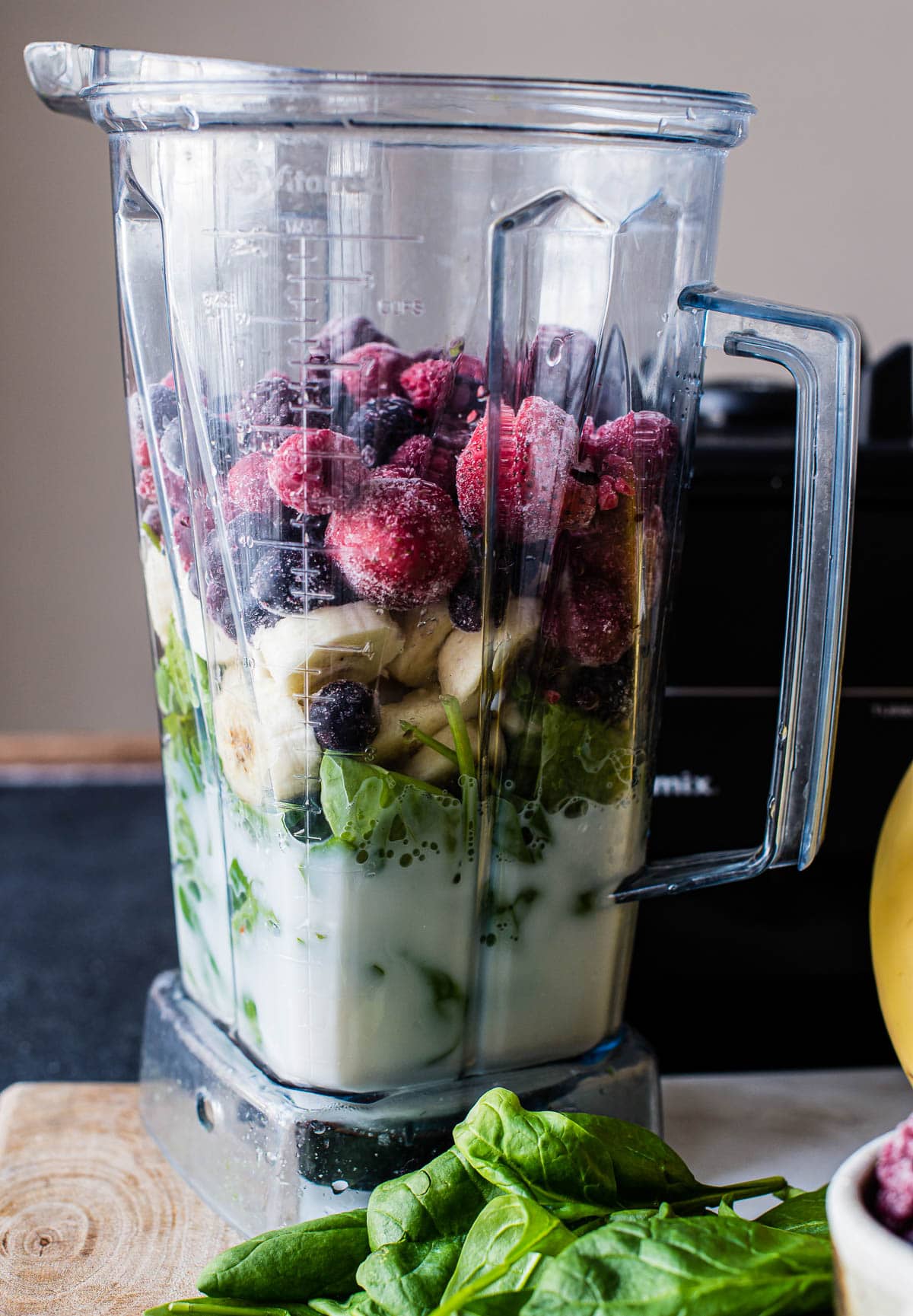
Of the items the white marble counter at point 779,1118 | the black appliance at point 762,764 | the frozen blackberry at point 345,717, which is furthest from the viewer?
the black appliance at point 762,764

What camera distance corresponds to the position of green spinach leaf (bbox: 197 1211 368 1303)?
0.43 metres

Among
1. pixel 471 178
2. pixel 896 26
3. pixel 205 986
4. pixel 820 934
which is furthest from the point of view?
pixel 896 26

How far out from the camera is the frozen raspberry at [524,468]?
1.42 feet

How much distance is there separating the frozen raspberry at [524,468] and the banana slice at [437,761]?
0.07m

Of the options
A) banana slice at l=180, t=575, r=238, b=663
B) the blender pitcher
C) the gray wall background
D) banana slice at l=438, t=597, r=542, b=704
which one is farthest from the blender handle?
the gray wall background

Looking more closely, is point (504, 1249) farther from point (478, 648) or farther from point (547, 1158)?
point (478, 648)

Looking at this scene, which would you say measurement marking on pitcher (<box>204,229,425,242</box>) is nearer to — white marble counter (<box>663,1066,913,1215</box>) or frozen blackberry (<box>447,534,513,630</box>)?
frozen blackberry (<box>447,534,513,630</box>)

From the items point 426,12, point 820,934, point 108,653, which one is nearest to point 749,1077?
point 820,934

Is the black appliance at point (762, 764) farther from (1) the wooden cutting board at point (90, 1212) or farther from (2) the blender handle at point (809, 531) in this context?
(1) the wooden cutting board at point (90, 1212)

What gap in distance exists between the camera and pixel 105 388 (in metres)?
1.53

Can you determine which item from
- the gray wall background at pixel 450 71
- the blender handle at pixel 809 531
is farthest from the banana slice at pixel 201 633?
the gray wall background at pixel 450 71

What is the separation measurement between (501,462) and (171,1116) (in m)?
0.33

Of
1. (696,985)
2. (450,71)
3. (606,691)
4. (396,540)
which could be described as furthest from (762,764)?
(450,71)

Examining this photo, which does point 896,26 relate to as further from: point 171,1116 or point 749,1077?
point 171,1116
